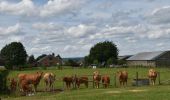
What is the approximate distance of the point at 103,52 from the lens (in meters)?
158

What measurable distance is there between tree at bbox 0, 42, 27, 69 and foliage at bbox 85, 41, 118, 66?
90.5ft

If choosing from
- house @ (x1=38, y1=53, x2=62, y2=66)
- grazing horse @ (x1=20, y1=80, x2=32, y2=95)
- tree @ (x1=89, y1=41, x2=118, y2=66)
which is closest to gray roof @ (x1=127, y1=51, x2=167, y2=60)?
tree @ (x1=89, y1=41, x2=118, y2=66)

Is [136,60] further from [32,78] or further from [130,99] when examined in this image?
[130,99]

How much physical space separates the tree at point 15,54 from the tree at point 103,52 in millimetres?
27805

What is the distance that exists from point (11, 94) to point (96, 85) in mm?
9024

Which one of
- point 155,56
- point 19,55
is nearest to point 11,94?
point 19,55

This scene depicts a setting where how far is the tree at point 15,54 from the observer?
140 meters

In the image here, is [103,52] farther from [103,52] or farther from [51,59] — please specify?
[51,59]

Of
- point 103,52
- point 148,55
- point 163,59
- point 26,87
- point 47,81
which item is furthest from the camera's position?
point 148,55

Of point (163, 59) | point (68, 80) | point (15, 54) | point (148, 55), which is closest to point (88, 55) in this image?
point (148, 55)

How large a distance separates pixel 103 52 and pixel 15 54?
33426mm

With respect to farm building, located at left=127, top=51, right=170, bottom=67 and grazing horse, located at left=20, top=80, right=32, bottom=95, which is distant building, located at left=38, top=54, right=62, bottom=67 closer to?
farm building, located at left=127, top=51, right=170, bottom=67

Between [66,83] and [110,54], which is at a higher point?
[110,54]

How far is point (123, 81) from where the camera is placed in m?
41.8
